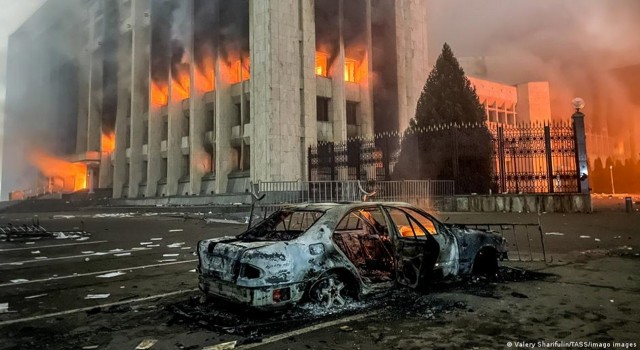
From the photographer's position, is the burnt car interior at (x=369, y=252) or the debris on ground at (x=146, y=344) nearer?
the debris on ground at (x=146, y=344)

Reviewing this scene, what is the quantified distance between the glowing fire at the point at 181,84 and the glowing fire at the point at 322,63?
11833 millimetres

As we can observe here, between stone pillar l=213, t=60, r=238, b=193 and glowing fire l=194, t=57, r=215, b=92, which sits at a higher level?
glowing fire l=194, t=57, r=215, b=92

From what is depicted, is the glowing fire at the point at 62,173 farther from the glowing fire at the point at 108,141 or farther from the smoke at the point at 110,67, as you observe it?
the smoke at the point at 110,67

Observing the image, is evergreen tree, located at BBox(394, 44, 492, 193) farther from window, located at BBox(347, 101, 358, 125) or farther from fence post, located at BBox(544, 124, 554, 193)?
window, located at BBox(347, 101, 358, 125)

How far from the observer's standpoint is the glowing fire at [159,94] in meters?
35.9

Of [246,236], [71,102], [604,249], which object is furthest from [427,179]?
[71,102]

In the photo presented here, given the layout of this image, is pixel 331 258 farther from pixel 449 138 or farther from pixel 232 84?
pixel 232 84

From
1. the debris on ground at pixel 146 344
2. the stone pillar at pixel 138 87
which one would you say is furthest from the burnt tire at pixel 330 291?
the stone pillar at pixel 138 87

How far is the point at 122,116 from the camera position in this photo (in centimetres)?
4128

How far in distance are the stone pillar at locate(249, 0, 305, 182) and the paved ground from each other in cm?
1545

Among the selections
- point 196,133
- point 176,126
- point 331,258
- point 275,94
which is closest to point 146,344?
point 331,258

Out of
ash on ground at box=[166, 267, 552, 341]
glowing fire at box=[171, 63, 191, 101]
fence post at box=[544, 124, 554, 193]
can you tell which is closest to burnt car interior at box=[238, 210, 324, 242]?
ash on ground at box=[166, 267, 552, 341]

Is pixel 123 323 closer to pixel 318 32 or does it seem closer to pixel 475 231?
pixel 475 231

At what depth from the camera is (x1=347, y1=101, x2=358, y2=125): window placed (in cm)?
2922
